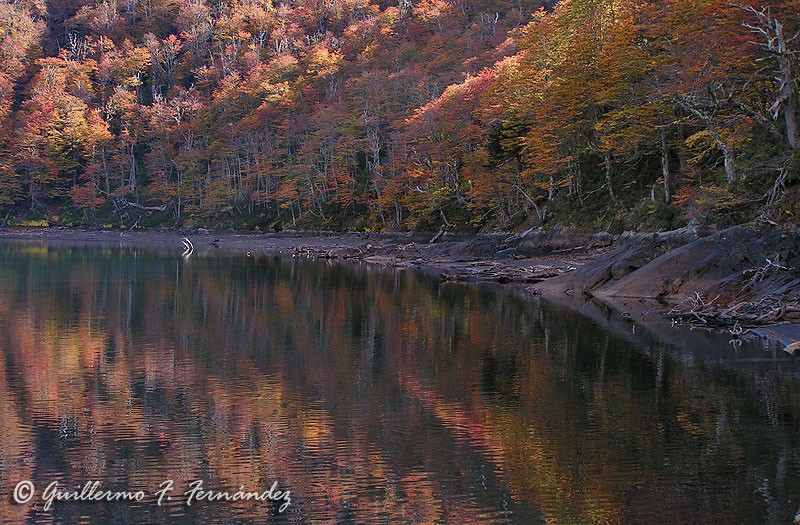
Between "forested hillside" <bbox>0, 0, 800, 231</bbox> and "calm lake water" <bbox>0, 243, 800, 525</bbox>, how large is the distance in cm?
926

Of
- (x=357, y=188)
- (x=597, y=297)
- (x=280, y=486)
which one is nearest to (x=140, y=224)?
(x=357, y=188)

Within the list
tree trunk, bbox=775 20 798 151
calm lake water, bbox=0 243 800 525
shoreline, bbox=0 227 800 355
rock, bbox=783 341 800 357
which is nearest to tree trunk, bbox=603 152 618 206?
shoreline, bbox=0 227 800 355

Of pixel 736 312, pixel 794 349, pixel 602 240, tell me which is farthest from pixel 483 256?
pixel 794 349

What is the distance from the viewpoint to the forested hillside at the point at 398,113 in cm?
2636

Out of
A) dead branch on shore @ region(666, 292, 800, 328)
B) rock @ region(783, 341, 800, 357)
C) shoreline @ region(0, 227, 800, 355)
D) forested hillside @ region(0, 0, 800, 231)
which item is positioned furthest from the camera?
forested hillside @ region(0, 0, 800, 231)

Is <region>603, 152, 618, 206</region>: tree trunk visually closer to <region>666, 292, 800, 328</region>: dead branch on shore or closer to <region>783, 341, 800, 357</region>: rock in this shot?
<region>666, 292, 800, 328</region>: dead branch on shore

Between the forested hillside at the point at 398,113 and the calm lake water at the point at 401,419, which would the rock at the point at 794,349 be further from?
the forested hillside at the point at 398,113

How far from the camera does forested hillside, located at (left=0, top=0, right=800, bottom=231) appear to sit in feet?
86.5

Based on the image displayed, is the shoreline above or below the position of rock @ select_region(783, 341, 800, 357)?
above

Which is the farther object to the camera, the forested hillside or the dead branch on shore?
the forested hillside

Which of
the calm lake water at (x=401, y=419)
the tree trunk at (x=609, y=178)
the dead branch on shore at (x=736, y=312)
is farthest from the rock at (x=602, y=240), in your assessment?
the dead branch on shore at (x=736, y=312)

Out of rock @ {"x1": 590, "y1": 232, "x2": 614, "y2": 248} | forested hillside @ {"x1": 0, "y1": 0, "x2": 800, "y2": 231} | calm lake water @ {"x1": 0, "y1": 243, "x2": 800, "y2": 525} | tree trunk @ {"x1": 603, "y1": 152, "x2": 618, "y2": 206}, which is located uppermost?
forested hillside @ {"x1": 0, "y1": 0, "x2": 800, "y2": 231}

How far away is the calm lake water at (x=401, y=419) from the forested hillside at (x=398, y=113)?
9256 millimetres

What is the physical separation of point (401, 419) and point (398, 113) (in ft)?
187
